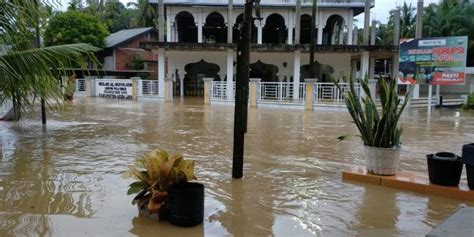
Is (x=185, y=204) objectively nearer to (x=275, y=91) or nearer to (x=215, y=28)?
(x=275, y=91)

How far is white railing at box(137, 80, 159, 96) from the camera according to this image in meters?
23.8

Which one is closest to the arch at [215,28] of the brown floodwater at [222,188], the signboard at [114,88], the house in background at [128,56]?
the house in background at [128,56]

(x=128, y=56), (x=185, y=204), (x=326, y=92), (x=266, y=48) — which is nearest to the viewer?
(x=185, y=204)

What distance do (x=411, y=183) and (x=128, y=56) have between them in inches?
1256

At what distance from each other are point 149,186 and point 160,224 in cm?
37

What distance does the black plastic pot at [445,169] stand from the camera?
479 centimetres

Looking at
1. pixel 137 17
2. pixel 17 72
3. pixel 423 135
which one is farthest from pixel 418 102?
pixel 137 17

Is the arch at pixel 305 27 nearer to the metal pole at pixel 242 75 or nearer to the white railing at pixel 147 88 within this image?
the white railing at pixel 147 88

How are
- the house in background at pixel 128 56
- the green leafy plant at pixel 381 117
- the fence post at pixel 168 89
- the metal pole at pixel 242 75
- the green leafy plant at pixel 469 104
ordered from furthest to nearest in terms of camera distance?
the house in background at pixel 128 56 → the fence post at pixel 168 89 → the green leafy plant at pixel 469 104 → the metal pole at pixel 242 75 → the green leafy plant at pixel 381 117

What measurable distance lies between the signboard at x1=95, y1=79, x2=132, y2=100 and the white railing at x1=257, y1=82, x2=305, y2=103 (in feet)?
27.6

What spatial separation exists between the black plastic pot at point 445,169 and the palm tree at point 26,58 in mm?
4884

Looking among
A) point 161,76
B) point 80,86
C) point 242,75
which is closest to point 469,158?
point 242,75

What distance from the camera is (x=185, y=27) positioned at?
1187 inches

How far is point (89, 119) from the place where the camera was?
520 inches
